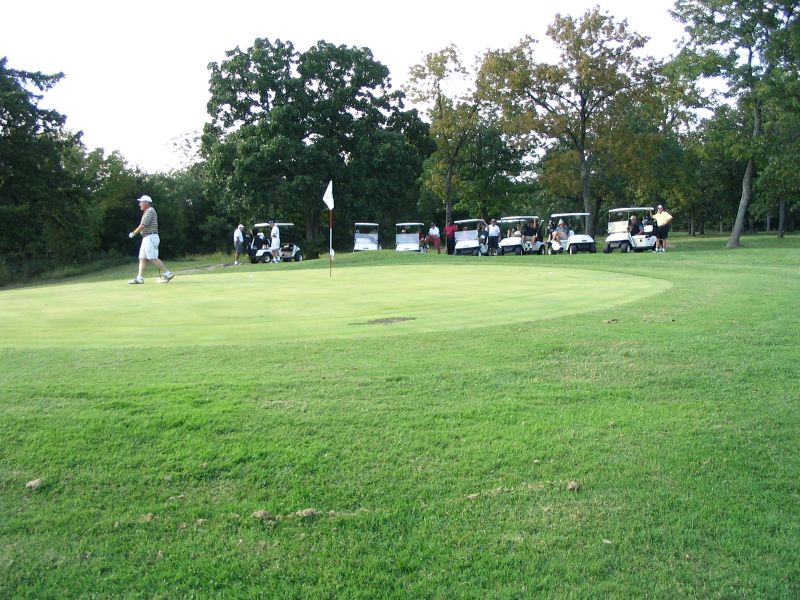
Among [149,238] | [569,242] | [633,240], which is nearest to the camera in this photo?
[149,238]

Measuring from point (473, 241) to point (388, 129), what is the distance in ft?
51.9

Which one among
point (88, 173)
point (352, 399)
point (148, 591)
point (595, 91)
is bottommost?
point (148, 591)

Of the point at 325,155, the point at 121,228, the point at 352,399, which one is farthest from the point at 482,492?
the point at 121,228

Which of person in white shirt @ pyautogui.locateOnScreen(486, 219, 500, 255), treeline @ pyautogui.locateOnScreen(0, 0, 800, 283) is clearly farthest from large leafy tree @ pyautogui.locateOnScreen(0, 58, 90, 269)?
person in white shirt @ pyautogui.locateOnScreen(486, 219, 500, 255)

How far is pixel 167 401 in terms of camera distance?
528 centimetres

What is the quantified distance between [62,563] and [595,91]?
45933mm

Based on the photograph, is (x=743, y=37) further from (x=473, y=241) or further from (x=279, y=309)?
(x=279, y=309)

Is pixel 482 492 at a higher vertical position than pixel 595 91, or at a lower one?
lower

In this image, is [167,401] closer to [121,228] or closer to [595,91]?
[595,91]

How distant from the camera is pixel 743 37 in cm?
3747

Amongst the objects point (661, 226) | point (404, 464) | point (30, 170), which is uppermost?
point (30, 170)

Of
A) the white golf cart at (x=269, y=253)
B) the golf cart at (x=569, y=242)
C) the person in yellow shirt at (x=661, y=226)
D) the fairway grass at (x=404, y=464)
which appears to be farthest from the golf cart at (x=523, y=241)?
the fairway grass at (x=404, y=464)

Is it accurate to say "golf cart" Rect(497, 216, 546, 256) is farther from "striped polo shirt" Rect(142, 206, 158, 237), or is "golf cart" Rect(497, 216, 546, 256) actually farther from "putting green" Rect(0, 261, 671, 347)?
"striped polo shirt" Rect(142, 206, 158, 237)

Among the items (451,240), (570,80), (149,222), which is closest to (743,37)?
(570,80)
